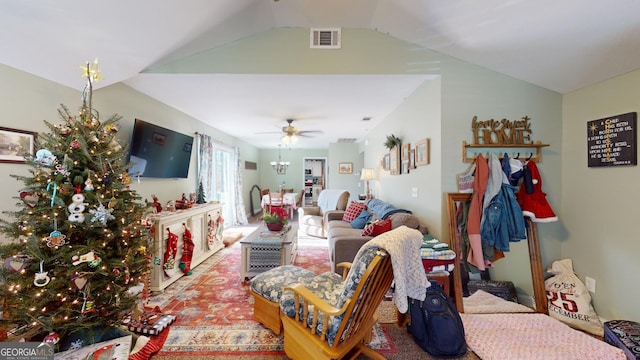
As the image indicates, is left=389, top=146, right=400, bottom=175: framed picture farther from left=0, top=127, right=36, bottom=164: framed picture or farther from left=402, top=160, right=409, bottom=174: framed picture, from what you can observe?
left=0, top=127, right=36, bottom=164: framed picture

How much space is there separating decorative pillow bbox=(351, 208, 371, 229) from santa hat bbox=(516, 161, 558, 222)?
2.00 metres

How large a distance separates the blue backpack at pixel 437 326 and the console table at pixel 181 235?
2.34m

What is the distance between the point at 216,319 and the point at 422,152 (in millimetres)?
2826

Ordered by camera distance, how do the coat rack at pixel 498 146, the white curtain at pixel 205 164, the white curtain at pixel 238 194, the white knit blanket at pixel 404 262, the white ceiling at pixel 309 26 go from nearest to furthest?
the white knit blanket at pixel 404 262
the white ceiling at pixel 309 26
the coat rack at pixel 498 146
the white curtain at pixel 205 164
the white curtain at pixel 238 194

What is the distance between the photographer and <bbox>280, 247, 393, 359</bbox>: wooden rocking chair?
4.36 feet

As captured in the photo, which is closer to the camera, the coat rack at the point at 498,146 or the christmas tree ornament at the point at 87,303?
the christmas tree ornament at the point at 87,303

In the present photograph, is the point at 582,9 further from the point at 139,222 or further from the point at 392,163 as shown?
the point at 139,222

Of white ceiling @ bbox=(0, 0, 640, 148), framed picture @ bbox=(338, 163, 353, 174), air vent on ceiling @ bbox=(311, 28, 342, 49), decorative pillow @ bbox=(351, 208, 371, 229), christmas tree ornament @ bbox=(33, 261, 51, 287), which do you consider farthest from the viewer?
framed picture @ bbox=(338, 163, 353, 174)

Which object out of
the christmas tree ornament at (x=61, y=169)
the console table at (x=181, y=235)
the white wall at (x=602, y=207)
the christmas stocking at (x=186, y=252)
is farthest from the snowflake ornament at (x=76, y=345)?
the white wall at (x=602, y=207)

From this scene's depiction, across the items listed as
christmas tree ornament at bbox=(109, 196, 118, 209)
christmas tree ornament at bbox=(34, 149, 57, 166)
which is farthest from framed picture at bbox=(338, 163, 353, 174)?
christmas tree ornament at bbox=(34, 149, 57, 166)

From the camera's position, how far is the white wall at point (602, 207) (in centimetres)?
197

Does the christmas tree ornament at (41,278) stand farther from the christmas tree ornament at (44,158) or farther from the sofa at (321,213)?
the sofa at (321,213)

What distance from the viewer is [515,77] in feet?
8.16

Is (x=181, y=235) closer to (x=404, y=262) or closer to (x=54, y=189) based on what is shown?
(x=54, y=189)
